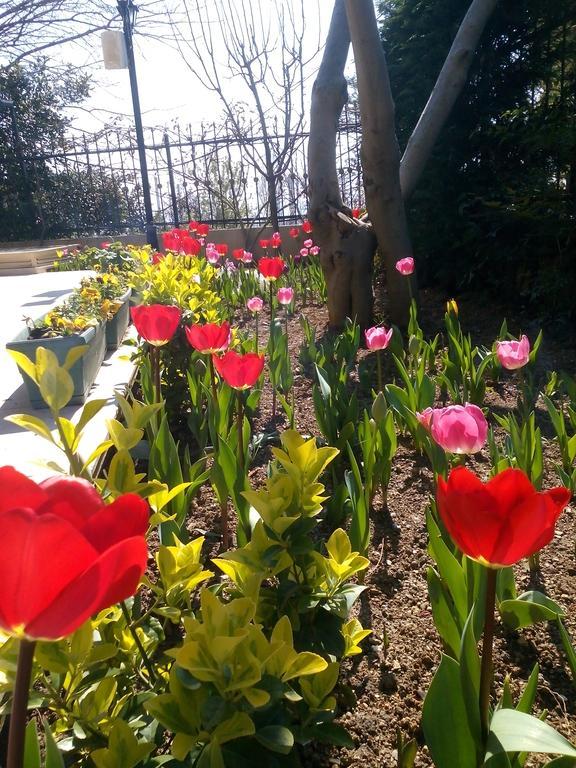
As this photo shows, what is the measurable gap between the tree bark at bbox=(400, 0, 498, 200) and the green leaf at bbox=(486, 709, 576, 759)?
4650mm

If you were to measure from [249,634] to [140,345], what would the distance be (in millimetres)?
2234

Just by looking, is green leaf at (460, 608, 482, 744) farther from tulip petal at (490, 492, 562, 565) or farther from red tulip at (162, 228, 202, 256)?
red tulip at (162, 228, 202, 256)

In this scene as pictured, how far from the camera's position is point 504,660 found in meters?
1.39

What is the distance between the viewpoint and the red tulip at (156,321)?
5.63ft

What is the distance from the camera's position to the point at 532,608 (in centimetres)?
117

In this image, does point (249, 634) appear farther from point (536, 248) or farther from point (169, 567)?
point (536, 248)

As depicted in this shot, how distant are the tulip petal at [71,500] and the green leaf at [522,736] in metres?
0.58

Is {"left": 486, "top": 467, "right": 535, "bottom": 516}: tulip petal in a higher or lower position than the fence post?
lower

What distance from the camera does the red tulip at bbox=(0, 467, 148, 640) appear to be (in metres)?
0.42

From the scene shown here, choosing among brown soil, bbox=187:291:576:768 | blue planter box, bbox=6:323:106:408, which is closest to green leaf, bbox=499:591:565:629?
brown soil, bbox=187:291:576:768

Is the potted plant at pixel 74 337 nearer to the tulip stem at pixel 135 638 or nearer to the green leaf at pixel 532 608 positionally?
the tulip stem at pixel 135 638

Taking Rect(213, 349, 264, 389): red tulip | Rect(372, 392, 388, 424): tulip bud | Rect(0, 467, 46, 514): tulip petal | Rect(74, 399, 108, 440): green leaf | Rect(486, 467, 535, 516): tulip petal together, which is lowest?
Rect(372, 392, 388, 424): tulip bud

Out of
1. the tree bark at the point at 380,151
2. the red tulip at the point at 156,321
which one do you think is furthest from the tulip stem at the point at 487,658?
the tree bark at the point at 380,151

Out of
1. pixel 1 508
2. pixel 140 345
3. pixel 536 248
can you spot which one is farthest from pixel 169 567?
pixel 536 248
